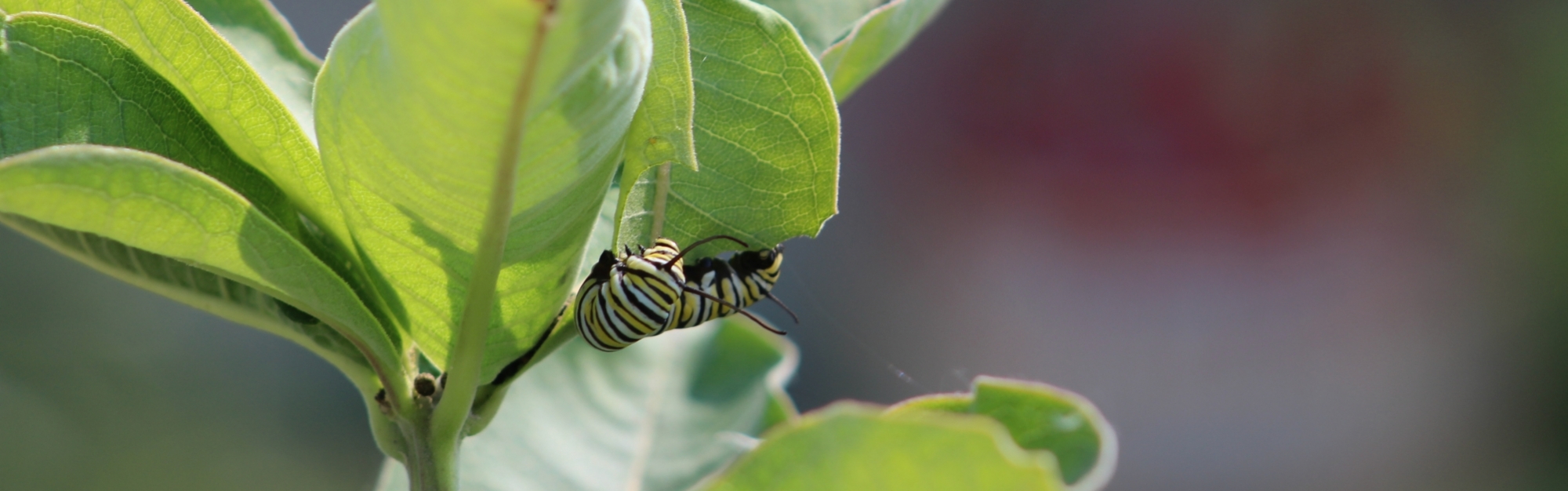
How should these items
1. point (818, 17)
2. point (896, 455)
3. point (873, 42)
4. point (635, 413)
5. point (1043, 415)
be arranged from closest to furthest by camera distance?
point (896, 455) < point (1043, 415) < point (873, 42) < point (818, 17) < point (635, 413)

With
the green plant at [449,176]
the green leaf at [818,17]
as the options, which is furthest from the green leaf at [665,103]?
the green leaf at [818,17]

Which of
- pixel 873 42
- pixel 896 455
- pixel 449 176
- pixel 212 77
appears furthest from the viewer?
pixel 873 42

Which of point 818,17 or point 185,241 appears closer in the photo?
point 185,241

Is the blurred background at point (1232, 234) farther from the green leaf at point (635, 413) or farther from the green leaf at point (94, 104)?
the green leaf at point (94, 104)

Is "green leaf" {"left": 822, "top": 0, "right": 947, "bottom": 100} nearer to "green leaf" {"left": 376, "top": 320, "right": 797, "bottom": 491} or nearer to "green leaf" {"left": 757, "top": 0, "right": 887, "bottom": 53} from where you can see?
"green leaf" {"left": 757, "top": 0, "right": 887, "bottom": 53}

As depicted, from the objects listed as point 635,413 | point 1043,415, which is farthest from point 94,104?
point 635,413

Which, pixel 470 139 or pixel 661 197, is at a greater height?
A: pixel 470 139

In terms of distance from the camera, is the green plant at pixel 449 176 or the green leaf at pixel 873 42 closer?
the green plant at pixel 449 176

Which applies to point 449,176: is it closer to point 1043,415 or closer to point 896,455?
point 896,455
